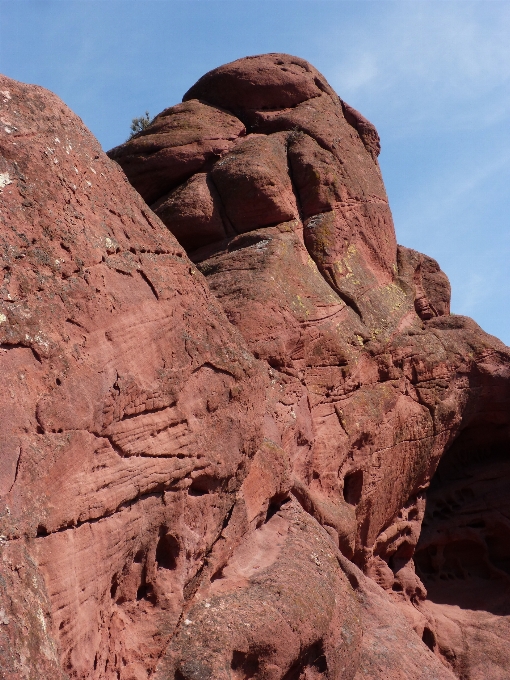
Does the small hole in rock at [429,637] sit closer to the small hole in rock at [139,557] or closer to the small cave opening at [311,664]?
the small cave opening at [311,664]

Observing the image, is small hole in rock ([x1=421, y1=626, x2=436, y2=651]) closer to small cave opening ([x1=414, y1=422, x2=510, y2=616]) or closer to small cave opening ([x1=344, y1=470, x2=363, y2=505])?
small cave opening ([x1=414, y1=422, x2=510, y2=616])

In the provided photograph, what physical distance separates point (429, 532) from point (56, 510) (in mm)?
10047

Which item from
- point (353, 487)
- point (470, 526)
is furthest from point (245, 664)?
point (470, 526)

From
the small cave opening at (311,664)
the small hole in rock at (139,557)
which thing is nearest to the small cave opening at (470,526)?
the small cave opening at (311,664)

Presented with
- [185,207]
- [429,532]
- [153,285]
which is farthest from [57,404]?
[429,532]

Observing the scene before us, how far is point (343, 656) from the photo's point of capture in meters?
7.39

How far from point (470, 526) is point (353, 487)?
3.90 meters

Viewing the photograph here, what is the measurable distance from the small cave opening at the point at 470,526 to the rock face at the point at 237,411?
0.15 feet

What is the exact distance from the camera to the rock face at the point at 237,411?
539 cm

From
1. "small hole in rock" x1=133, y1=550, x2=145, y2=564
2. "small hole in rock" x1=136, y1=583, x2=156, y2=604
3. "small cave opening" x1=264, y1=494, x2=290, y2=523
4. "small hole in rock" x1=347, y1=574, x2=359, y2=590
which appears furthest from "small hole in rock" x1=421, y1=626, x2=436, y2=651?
"small hole in rock" x1=133, y1=550, x2=145, y2=564

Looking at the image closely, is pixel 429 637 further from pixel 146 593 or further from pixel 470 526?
pixel 146 593

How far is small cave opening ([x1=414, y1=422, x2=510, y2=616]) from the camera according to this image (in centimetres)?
1395

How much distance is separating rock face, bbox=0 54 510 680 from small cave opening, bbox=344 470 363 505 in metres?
0.05

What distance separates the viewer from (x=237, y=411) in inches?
291
